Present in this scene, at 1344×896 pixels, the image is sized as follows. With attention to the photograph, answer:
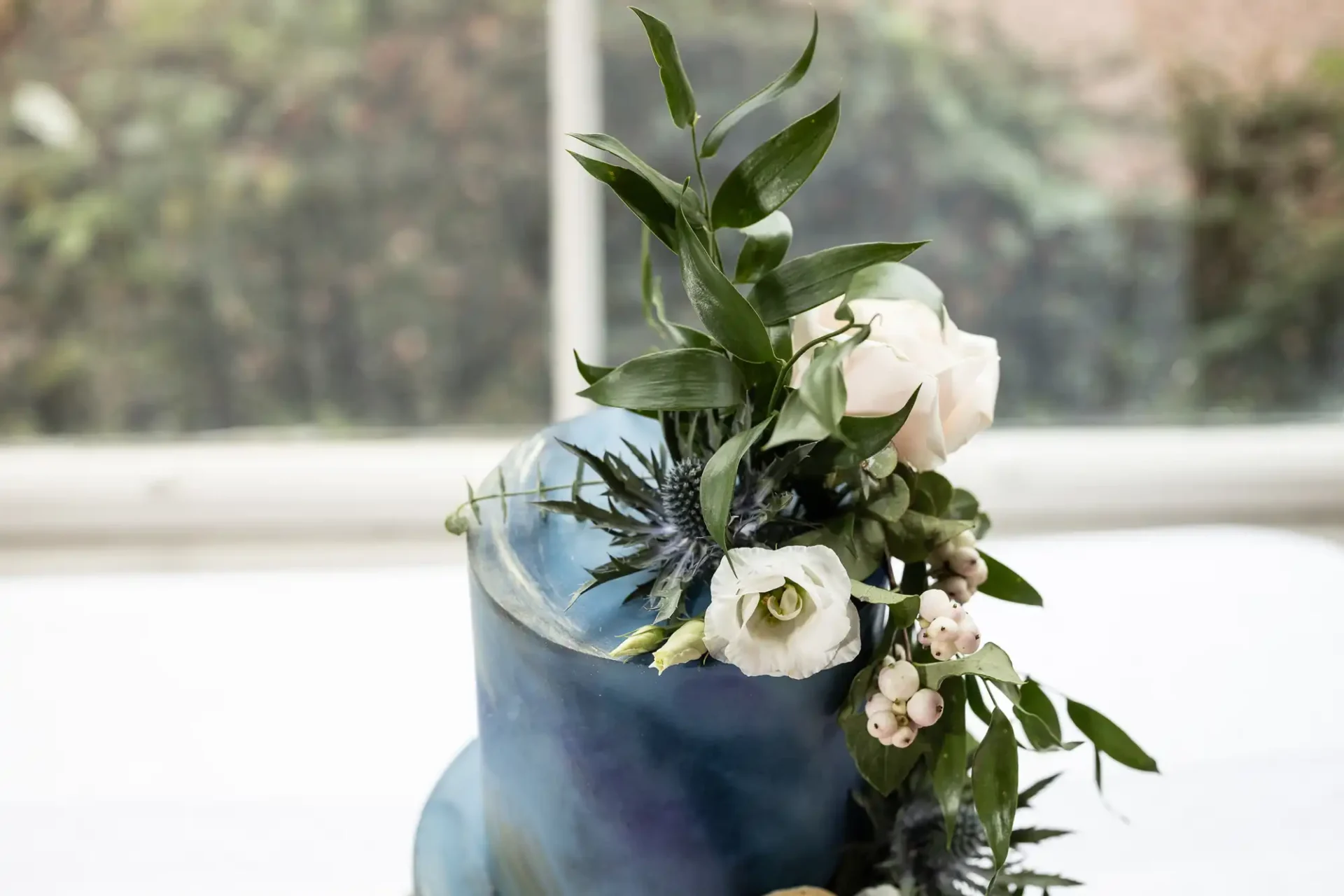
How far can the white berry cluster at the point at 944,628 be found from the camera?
0.39m

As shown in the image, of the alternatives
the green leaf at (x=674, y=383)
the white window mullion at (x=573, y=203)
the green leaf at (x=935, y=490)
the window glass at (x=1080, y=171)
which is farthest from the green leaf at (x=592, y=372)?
the window glass at (x=1080, y=171)

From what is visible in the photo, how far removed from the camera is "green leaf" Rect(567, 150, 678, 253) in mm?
392

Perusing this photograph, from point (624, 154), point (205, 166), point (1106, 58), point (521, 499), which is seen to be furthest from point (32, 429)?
point (1106, 58)

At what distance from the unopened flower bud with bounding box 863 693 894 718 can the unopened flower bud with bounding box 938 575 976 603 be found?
0.06 meters

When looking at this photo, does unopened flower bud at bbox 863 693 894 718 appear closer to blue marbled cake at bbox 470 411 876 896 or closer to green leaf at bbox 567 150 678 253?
blue marbled cake at bbox 470 411 876 896

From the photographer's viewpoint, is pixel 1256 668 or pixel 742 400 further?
pixel 1256 668

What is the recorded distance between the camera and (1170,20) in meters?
1.36

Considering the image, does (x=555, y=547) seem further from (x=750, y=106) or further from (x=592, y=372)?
(x=750, y=106)

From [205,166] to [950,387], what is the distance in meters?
1.18

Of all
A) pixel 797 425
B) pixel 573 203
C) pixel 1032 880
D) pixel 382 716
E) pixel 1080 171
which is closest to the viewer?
pixel 797 425

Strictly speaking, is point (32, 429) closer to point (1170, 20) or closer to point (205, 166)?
point (205, 166)

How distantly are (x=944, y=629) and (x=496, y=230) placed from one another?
107 centimetres

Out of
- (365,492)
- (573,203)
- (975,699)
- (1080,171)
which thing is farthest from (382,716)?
(1080,171)

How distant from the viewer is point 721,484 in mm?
356
